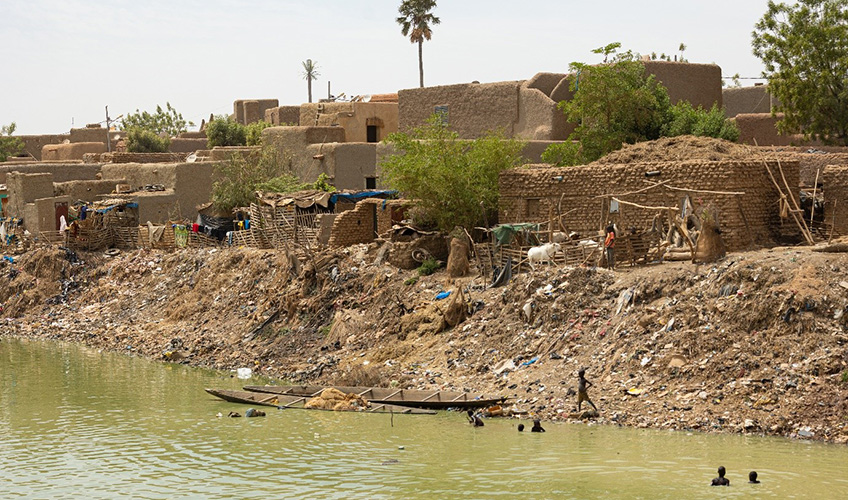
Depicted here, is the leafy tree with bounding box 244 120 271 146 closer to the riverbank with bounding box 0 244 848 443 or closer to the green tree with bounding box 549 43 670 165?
the riverbank with bounding box 0 244 848 443

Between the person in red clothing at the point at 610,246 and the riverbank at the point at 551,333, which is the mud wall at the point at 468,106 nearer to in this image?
the riverbank at the point at 551,333

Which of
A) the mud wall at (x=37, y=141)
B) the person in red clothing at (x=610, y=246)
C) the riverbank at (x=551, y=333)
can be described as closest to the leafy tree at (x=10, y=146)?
the mud wall at (x=37, y=141)

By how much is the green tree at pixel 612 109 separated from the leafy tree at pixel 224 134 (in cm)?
2225

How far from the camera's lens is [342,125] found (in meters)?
35.7

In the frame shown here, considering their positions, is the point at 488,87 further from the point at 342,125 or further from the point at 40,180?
the point at 40,180

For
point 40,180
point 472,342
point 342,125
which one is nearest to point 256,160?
point 342,125

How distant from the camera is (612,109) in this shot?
2586 cm

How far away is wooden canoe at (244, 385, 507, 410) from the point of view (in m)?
16.4

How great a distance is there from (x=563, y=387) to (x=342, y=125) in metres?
20.6

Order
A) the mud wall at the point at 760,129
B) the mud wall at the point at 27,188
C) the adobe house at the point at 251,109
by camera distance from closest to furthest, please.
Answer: the mud wall at the point at 760,129 < the mud wall at the point at 27,188 < the adobe house at the point at 251,109

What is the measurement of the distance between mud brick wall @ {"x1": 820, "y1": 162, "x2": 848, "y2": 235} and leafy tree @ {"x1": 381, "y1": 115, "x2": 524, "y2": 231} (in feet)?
21.2

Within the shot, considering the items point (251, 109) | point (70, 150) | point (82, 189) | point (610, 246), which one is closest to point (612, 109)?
point (610, 246)

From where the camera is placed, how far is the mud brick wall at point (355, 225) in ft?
84.5

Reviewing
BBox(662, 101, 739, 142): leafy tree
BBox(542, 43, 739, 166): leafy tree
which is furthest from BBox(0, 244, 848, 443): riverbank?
BBox(662, 101, 739, 142): leafy tree
